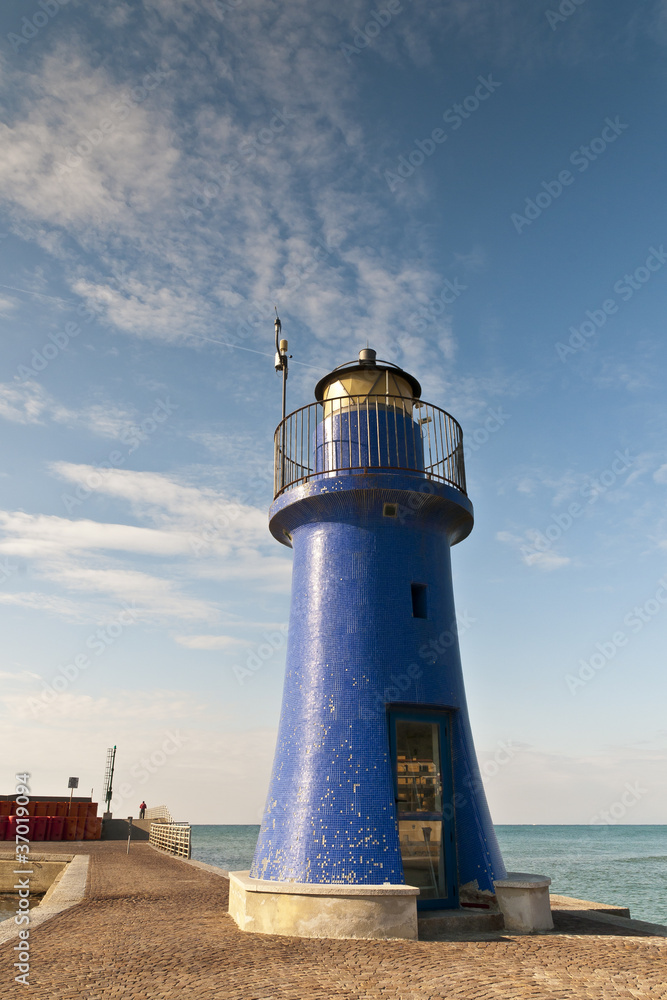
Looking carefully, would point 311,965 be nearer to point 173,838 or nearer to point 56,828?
point 173,838

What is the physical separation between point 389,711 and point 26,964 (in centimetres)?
504

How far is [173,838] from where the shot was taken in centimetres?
2578

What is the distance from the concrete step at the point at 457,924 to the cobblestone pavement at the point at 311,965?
1.55ft

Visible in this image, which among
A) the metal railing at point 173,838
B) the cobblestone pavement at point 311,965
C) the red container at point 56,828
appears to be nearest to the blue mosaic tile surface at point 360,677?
the cobblestone pavement at point 311,965

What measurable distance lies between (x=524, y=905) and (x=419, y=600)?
4.24 m

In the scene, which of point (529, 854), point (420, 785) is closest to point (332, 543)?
point (420, 785)

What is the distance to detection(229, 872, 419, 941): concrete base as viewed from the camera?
7.79 metres

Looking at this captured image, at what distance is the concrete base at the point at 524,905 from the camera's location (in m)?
8.46

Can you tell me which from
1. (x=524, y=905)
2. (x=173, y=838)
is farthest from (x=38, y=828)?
(x=524, y=905)

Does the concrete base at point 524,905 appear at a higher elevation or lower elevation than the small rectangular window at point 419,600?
lower

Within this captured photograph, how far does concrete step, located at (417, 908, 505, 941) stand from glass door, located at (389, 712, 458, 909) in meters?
0.49

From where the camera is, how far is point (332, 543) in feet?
34.5

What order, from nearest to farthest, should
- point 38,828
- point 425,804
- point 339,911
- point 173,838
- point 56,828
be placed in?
point 339,911, point 425,804, point 173,838, point 38,828, point 56,828

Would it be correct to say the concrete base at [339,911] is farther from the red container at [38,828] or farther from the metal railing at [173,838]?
the red container at [38,828]
